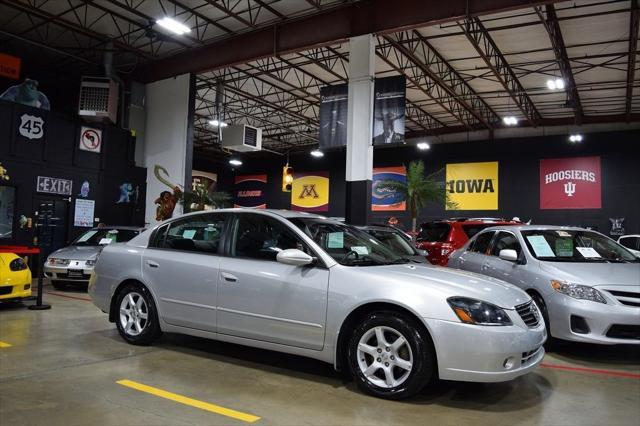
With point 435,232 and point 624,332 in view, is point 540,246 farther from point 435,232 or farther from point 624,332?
point 435,232

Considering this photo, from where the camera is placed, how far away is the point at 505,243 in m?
6.04

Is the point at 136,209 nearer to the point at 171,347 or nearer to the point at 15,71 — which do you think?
the point at 15,71

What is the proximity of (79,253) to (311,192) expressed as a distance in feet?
59.1

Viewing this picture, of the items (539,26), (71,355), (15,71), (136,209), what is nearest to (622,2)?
(539,26)

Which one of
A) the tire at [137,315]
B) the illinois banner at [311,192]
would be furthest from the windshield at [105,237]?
the illinois banner at [311,192]

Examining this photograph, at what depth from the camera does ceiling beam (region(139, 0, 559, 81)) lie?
33.2 ft

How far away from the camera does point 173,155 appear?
15.2 metres

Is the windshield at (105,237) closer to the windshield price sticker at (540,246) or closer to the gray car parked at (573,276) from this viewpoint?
the gray car parked at (573,276)

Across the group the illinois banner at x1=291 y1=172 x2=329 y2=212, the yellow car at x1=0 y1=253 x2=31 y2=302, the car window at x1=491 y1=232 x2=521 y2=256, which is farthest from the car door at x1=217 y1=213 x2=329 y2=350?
the illinois banner at x1=291 y1=172 x2=329 y2=212

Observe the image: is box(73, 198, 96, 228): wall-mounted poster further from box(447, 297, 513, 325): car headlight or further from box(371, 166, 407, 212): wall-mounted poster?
box(447, 297, 513, 325): car headlight

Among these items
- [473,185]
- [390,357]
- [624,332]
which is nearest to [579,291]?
[624,332]

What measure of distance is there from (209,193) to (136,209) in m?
2.70

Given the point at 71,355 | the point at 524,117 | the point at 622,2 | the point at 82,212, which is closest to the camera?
the point at 71,355

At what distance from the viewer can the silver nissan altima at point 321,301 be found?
3.30m
